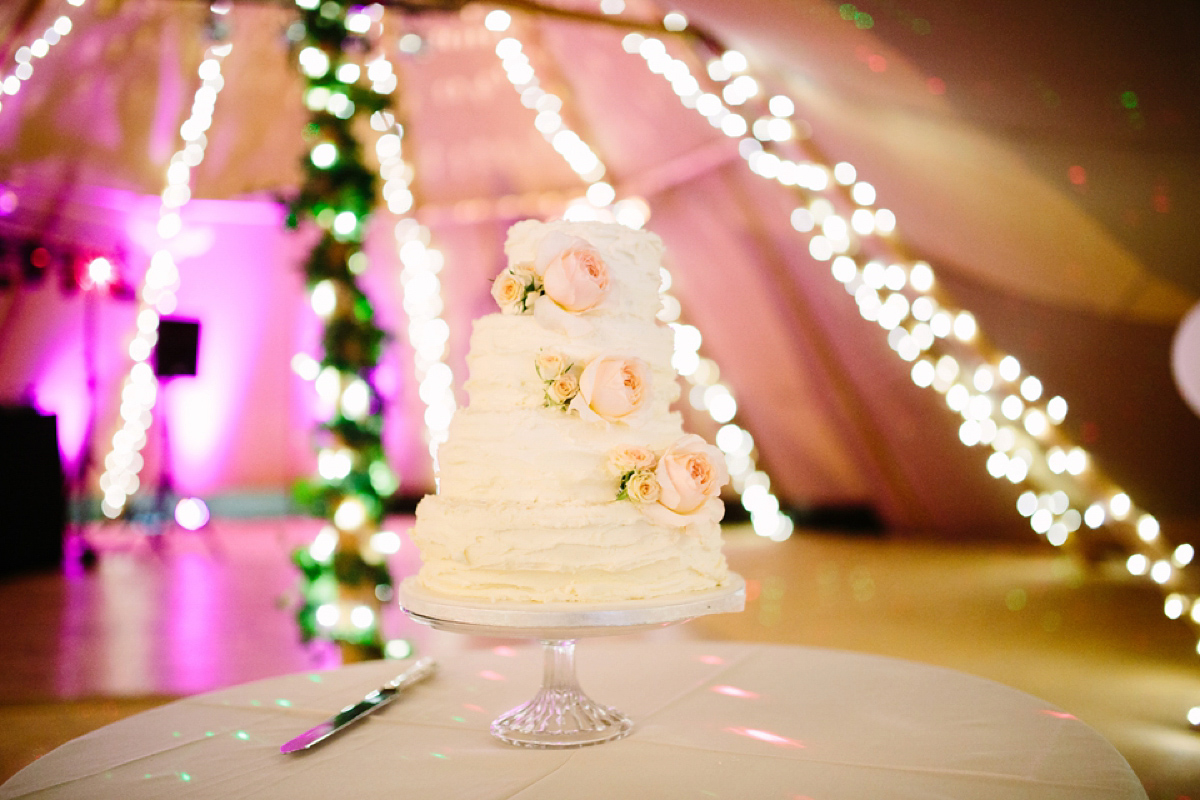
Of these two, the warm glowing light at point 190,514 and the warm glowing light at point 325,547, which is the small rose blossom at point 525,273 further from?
the warm glowing light at point 190,514

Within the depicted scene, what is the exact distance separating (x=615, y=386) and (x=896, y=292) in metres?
4.50

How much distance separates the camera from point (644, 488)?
1314 mm

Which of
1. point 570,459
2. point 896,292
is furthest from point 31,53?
point 570,459

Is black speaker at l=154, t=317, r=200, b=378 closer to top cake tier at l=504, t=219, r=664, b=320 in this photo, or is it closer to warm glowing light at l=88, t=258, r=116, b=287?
warm glowing light at l=88, t=258, r=116, b=287

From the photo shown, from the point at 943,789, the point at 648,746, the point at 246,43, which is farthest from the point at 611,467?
the point at 246,43

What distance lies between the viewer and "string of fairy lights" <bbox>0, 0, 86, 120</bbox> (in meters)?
5.75

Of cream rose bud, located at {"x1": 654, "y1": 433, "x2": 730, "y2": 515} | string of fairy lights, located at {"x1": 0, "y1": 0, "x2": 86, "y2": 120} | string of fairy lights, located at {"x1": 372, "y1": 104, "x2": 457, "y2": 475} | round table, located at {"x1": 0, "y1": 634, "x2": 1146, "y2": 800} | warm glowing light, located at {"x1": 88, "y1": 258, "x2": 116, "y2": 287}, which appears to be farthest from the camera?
string of fairy lights, located at {"x1": 372, "y1": 104, "x2": 457, "y2": 475}

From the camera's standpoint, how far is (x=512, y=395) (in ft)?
4.83

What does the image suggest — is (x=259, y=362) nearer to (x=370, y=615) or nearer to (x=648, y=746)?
(x=370, y=615)

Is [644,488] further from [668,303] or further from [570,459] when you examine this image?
[668,303]

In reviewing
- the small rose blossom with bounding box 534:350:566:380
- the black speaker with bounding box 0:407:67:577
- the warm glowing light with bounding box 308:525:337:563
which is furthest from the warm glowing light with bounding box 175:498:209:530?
the small rose blossom with bounding box 534:350:566:380

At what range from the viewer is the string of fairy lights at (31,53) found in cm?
575

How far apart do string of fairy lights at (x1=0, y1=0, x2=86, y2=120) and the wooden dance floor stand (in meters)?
3.50

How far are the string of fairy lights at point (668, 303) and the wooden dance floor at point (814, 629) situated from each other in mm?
1097
